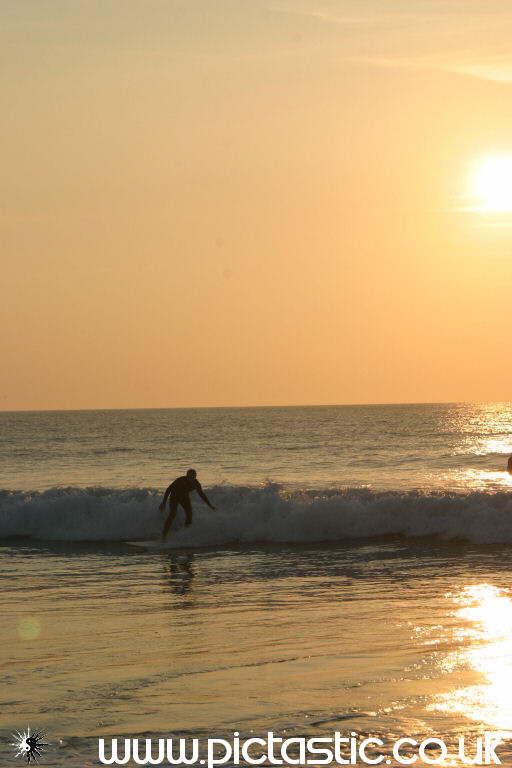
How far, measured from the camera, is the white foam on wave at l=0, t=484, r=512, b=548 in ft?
74.9

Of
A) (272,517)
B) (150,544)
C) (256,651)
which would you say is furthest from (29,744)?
(272,517)

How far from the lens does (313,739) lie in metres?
7.76

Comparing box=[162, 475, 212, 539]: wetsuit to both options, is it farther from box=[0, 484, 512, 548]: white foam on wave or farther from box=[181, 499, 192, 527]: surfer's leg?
box=[0, 484, 512, 548]: white foam on wave

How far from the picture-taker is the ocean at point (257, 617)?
8.35 m

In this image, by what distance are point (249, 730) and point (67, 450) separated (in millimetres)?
55169

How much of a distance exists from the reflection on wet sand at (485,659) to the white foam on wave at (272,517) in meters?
8.32

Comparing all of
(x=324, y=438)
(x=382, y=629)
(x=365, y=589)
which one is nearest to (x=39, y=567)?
(x=365, y=589)

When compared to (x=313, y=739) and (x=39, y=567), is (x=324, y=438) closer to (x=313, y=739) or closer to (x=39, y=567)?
(x=39, y=567)

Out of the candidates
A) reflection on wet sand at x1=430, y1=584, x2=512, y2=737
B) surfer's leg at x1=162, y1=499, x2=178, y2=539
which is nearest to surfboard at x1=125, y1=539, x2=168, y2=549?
surfer's leg at x1=162, y1=499, x2=178, y2=539

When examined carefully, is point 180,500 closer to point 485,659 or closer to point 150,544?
point 150,544

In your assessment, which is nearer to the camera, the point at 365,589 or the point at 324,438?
the point at 365,589

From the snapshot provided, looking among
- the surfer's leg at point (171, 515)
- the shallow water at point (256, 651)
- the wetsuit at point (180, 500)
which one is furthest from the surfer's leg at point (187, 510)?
the shallow water at point (256, 651)

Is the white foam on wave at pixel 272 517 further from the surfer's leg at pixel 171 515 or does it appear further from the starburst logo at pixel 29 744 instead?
the starburst logo at pixel 29 744

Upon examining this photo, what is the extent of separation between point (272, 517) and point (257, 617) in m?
11.1
